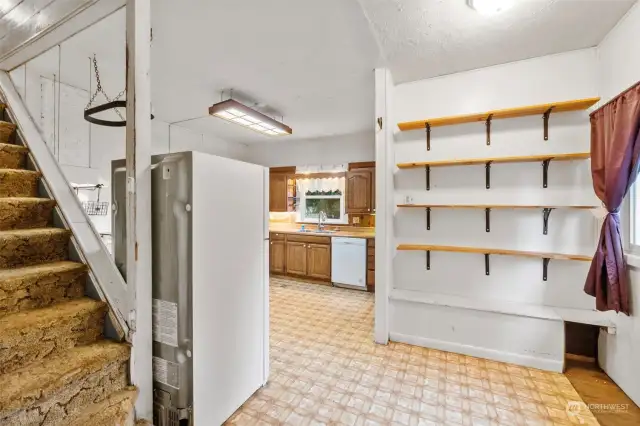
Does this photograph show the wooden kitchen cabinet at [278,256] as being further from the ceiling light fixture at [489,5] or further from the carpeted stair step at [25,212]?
the ceiling light fixture at [489,5]

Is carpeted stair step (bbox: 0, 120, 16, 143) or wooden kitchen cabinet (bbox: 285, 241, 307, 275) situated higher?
carpeted stair step (bbox: 0, 120, 16, 143)

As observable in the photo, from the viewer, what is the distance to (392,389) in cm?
207

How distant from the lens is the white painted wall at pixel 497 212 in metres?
2.38

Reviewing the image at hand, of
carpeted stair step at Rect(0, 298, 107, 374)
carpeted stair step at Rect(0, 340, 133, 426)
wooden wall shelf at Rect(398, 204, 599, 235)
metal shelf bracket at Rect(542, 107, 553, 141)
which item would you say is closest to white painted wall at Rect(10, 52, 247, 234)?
carpeted stair step at Rect(0, 298, 107, 374)

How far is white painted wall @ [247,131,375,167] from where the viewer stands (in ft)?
16.8

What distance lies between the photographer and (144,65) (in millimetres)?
1442

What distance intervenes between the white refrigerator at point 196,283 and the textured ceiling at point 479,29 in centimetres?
155

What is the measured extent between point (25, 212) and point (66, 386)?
1.20 meters

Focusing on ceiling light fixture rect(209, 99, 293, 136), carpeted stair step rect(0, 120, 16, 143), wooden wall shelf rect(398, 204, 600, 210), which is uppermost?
ceiling light fixture rect(209, 99, 293, 136)

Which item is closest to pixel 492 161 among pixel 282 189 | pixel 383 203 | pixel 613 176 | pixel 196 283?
pixel 613 176

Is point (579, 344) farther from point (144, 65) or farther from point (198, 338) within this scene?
point (144, 65)

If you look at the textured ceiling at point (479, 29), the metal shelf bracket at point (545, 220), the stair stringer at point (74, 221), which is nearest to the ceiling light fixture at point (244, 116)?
the stair stringer at point (74, 221)

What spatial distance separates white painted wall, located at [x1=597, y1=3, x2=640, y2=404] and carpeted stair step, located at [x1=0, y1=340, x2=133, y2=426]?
3115mm

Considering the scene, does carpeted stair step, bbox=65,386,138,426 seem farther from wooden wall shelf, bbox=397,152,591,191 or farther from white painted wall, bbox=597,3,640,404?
white painted wall, bbox=597,3,640,404
